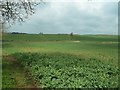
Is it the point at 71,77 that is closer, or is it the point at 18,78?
the point at 71,77

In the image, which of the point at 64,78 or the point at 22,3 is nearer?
the point at 64,78

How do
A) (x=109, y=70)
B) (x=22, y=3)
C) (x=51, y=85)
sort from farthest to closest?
1. (x=22, y=3)
2. (x=109, y=70)
3. (x=51, y=85)

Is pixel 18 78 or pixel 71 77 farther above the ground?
pixel 71 77

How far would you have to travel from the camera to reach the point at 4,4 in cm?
3108

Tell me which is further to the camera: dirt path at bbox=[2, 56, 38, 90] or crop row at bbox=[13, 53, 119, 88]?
dirt path at bbox=[2, 56, 38, 90]

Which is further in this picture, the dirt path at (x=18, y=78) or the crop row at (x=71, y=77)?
the dirt path at (x=18, y=78)

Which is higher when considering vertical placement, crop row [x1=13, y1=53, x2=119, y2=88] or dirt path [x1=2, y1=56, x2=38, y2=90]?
crop row [x1=13, y1=53, x2=119, y2=88]

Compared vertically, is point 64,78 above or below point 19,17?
below

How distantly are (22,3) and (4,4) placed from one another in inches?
64.2

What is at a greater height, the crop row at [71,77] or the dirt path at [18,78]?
the crop row at [71,77]

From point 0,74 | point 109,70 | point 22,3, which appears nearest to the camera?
point 0,74

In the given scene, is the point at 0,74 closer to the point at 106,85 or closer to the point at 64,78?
the point at 64,78

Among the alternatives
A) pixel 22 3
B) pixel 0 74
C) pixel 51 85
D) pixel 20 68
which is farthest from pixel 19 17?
pixel 51 85

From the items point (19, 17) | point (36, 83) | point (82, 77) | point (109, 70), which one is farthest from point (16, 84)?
point (19, 17)
